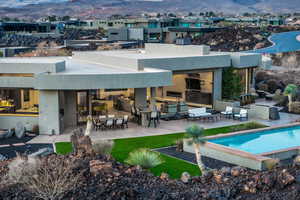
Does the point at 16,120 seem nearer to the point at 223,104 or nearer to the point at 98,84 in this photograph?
the point at 98,84

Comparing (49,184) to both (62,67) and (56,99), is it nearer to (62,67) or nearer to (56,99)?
(56,99)

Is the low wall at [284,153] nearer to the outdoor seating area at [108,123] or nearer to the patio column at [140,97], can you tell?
the outdoor seating area at [108,123]

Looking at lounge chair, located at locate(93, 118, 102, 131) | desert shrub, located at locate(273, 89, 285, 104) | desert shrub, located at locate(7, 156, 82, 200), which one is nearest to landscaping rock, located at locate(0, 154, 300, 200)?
desert shrub, located at locate(7, 156, 82, 200)

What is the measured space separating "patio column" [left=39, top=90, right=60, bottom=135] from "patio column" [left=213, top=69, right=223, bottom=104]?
9352 millimetres

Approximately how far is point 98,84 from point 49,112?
237 centimetres

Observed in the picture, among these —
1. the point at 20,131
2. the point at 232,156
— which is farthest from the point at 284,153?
the point at 20,131

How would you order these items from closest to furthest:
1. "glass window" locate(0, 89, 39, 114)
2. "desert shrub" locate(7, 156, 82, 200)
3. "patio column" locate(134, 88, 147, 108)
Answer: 1. "desert shrub" locate(7, 156, 82, 200)
2. "glass window" locate(0, 89, 39, 114)
3. "patio column" locate(134, 88, 147, 108)

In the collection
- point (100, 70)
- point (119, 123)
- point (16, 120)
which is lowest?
point (119, 123)

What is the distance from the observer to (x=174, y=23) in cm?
10331

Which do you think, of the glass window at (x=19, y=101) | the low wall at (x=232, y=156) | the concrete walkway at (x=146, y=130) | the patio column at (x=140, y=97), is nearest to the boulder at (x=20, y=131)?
the concrete walkway at (x=146, y=130)

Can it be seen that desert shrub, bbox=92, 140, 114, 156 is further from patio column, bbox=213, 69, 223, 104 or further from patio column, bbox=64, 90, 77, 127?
patio column, bbox=213, 69, 223, 104

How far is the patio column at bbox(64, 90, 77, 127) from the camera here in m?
21.6

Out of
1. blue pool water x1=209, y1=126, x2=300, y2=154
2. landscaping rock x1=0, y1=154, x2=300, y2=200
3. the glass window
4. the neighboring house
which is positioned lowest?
blue pool water x1=209, y1=126, x2=300, y2=154

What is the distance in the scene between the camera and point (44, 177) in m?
11.3
